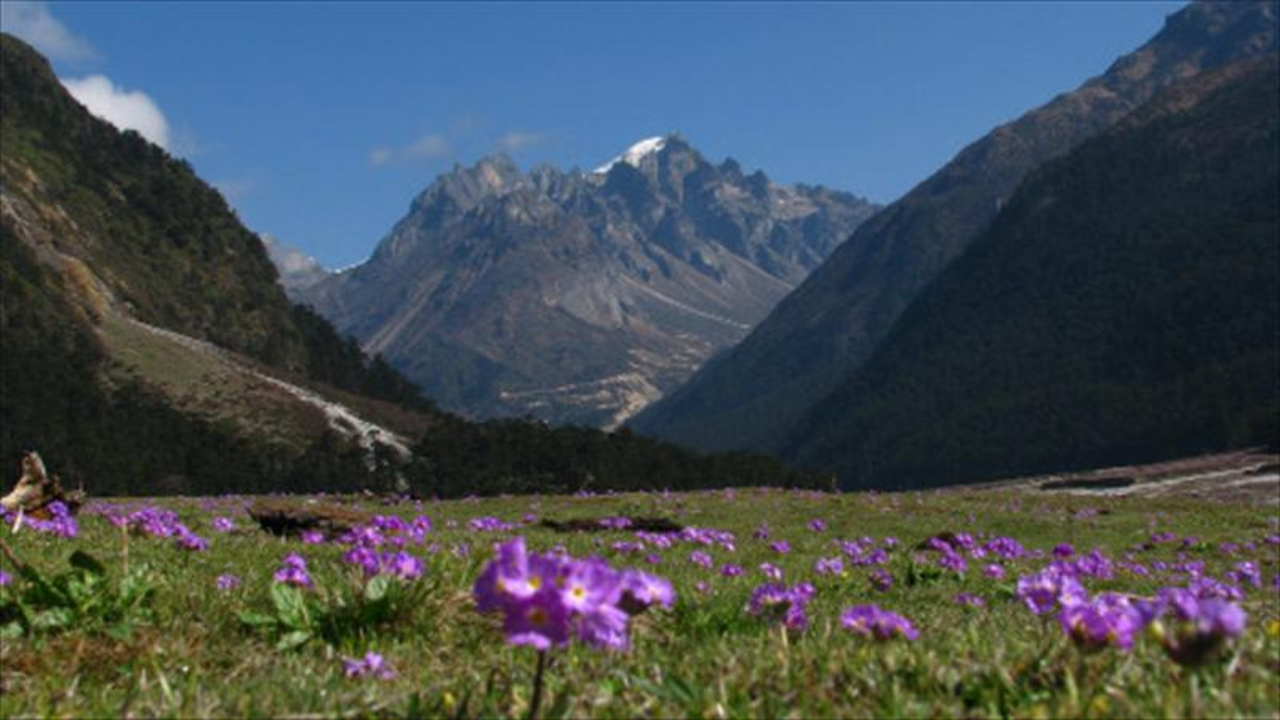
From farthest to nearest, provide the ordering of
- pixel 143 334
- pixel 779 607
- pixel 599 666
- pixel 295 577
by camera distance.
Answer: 1. pixel 143 334
2. pixel 295 577
3. pixel 779 607
4. pixel 599 666

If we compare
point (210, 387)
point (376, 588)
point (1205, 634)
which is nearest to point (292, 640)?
point (376, 588)

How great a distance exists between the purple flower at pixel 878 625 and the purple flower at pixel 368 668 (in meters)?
2.24

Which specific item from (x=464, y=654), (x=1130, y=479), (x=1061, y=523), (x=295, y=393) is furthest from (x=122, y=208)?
(x=464, y=654)

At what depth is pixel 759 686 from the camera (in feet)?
14.5

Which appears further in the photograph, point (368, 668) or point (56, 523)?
point (56, 523)

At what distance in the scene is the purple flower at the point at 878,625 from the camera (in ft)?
17.7

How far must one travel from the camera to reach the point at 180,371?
10650cm

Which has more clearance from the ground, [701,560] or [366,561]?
[366,561]

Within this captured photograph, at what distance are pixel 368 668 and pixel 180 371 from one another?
A: 359 ft

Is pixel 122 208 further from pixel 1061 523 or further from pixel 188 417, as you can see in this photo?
pixel 1061 523

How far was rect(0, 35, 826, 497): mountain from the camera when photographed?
2753 inches

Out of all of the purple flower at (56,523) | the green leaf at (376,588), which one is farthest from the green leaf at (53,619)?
the purple flower at (56,523)

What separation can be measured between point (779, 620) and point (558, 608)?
328 cm

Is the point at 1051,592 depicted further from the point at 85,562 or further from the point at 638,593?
the point at 85,562
